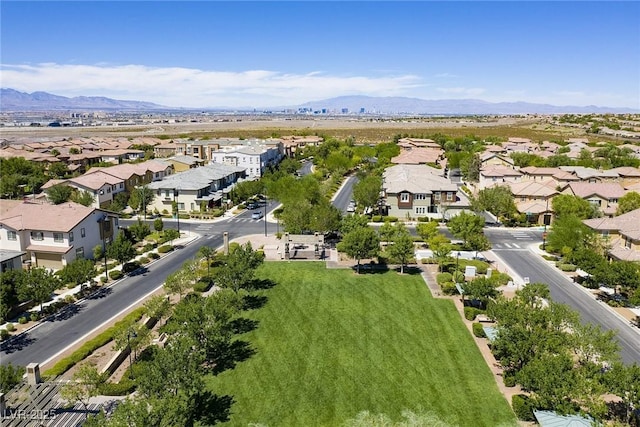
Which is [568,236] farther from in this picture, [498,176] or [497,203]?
[498,176]

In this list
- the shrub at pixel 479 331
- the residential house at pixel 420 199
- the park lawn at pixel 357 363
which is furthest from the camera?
the residential house at pixel 420 199

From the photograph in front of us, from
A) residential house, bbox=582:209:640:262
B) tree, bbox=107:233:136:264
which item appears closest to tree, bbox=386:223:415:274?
residential house, bbox=582:209:640:262

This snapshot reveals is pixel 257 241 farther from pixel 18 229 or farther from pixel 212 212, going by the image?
pixel 18 229

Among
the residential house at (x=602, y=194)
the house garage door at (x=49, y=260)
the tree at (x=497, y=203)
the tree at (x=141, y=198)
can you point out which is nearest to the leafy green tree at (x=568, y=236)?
the tree at (x=497, y=203)

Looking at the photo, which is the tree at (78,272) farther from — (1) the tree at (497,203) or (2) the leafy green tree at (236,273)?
(1) the tree at (497,203)

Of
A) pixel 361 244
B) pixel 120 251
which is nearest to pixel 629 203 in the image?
pixel 361 244

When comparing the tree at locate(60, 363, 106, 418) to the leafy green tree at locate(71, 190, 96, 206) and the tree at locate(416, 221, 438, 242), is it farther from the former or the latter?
the leafy green tree at locate(71, 190, 96, 206)
